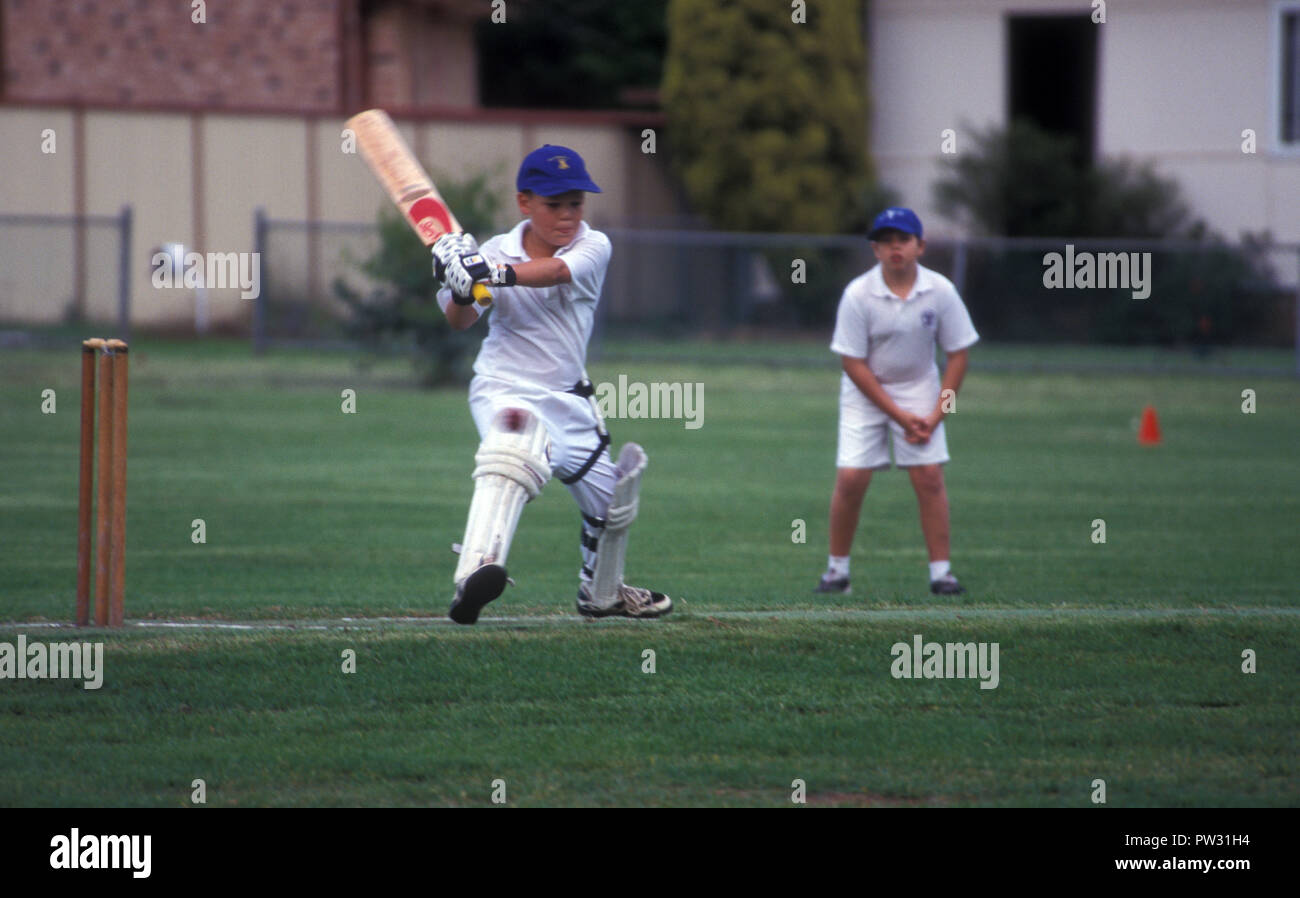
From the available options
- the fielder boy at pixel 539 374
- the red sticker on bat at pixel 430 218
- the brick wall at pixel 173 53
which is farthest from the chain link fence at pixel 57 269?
the fielder boy at pixel 539 374

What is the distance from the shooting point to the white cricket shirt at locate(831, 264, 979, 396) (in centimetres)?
936

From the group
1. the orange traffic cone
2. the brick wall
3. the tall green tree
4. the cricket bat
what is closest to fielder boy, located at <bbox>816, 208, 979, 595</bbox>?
the cricket bat

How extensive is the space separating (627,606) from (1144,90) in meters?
25.8

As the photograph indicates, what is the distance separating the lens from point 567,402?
7.22 metres

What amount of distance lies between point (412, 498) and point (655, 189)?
21.7m

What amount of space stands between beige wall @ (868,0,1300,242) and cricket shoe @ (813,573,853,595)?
23.1 metres

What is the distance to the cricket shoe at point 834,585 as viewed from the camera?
9406 mm

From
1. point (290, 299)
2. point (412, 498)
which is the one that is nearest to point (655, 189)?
point (290, 299)

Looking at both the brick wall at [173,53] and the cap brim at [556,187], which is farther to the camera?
the brick wall at [173,53]

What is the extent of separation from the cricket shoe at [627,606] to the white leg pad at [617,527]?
0.03 metres

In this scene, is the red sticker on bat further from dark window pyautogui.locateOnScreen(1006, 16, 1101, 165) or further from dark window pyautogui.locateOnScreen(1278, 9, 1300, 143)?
dark window pyautogui.locateOnScreen(1006, 16, 1101, 165)

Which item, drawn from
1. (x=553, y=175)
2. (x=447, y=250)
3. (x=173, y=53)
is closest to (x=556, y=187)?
(x=553, y=175)

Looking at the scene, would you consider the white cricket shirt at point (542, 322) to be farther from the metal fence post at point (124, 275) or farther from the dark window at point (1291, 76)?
the dark window at point (1291, 76)

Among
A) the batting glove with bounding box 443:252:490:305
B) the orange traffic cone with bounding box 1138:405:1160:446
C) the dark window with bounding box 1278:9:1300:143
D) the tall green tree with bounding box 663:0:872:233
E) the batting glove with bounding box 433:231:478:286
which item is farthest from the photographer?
the tall green tree with bounding box 663:0:872:233
